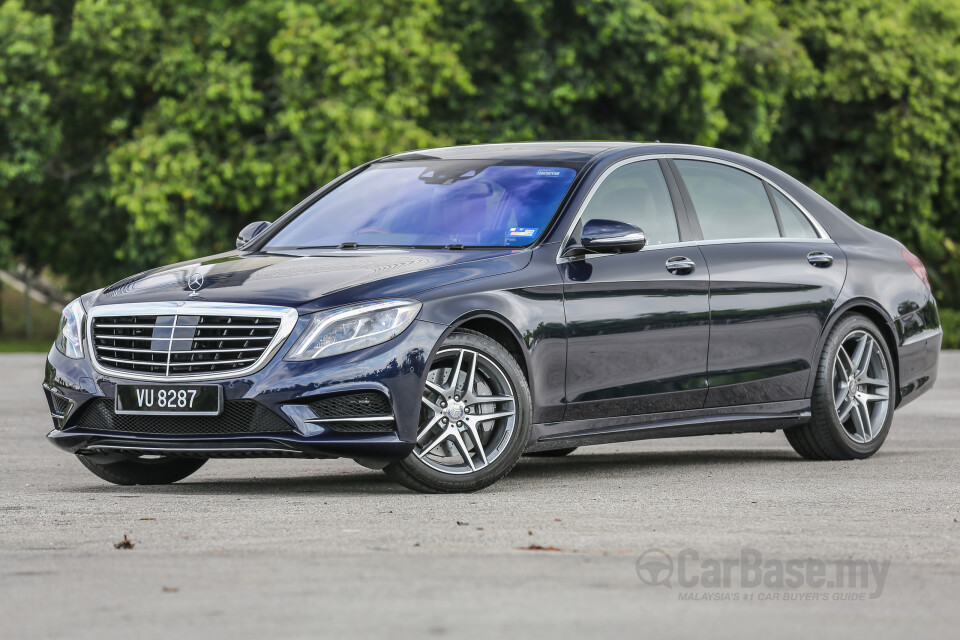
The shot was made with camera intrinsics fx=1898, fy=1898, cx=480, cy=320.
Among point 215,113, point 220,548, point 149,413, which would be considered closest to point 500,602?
point 220,548

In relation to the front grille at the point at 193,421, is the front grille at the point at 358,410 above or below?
above

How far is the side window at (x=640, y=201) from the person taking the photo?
946 centimetres

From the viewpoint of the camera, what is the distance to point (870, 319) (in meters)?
10.7

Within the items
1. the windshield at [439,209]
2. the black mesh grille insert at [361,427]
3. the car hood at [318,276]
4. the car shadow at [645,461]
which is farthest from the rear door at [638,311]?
the black mesh grille insert at [361,427]

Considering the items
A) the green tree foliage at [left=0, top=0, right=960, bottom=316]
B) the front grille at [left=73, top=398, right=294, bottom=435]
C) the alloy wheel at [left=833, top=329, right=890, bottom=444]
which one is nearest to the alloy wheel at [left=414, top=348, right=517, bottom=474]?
the front grille at [left=73, top=398, right=294, bottom=435]

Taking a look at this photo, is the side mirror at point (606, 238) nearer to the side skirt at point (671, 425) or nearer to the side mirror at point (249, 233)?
the side skirt at point (671, 425)

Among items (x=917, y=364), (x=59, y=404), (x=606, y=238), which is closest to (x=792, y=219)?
(x=917, y=364)

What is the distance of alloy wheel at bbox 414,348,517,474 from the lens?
331 inches

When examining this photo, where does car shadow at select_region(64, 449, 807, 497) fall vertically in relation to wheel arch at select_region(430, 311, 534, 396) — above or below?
below

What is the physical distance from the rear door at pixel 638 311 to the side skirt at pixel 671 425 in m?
0.05

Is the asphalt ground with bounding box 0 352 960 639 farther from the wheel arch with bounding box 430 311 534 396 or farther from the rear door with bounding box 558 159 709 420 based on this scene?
the wheel arch with bounding box 430 311 534 396

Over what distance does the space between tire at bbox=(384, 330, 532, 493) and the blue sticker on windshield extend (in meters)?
1.21

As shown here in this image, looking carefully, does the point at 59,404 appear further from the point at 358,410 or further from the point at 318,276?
the point at 358,410

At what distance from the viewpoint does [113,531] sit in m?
7.29
